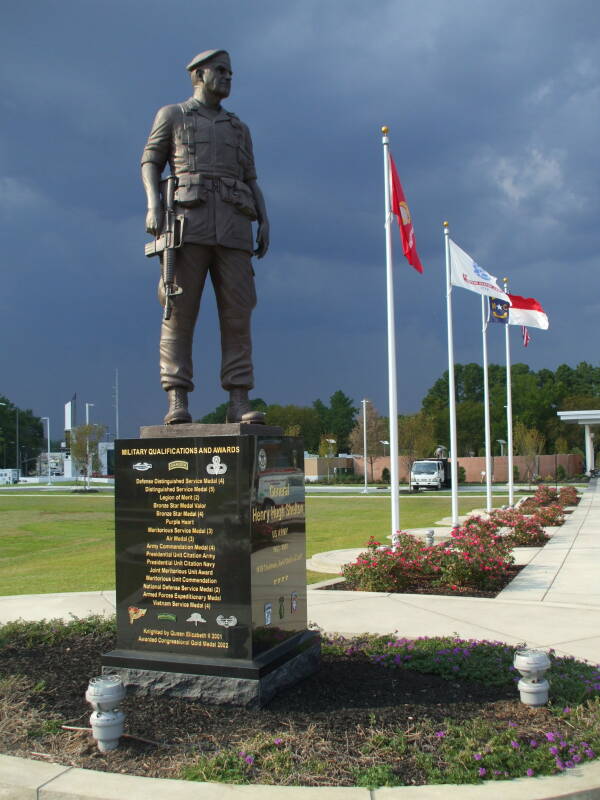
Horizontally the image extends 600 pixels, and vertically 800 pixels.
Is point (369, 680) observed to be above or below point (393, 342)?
below

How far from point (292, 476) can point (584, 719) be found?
Result: 8.47 ft

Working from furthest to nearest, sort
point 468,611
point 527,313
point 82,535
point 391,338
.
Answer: point 527,313, point 82,535, point 391,338, point 468,611

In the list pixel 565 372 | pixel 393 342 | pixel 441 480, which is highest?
pixel 565 372

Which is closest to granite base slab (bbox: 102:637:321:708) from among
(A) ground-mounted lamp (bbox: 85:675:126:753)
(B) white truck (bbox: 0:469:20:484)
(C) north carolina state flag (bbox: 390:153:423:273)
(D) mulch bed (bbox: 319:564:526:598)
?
(A) ground-mounted lamp (bbox: 85:675:126:753)

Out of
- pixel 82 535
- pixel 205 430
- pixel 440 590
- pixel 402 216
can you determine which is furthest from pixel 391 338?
pixel 82 535

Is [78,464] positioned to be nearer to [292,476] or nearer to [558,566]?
[558,566]

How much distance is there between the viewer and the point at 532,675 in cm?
447

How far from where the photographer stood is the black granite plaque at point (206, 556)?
4965 millimetres

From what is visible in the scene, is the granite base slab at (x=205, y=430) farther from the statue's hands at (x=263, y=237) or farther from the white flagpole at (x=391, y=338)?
the white flagpole at (x=391, y=338)

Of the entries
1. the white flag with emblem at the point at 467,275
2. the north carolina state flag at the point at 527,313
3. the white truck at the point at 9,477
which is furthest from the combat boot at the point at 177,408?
the white truck at the point at 9,477

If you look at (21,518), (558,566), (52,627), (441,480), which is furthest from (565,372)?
(52,627)

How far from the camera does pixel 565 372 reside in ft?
351

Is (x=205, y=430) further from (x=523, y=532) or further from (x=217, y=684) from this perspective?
(x=523, y=532)

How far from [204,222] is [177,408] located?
4.98 ft
